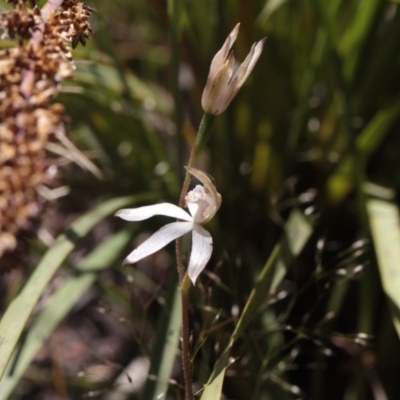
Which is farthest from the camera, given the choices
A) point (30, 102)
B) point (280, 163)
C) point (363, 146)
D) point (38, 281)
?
point (280, 163)

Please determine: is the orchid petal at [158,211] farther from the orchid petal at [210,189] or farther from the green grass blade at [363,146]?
the green grass blade at [363,146]

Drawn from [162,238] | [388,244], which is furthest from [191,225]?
[388,244]

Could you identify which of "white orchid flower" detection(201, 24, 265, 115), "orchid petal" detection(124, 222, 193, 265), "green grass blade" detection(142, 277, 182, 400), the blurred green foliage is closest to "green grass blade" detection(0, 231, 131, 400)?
the blurred green foliage

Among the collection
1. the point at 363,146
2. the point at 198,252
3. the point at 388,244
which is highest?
the point at 363,146

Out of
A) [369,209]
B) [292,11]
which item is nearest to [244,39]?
[292,11]

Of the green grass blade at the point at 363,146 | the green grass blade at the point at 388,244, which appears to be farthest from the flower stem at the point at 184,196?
the green grass blade at the point at 363,146

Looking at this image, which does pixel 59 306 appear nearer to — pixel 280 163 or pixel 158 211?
pixel 158 211

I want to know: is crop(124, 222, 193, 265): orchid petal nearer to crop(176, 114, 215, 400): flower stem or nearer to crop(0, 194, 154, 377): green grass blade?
crop(176, 114, 215, 400): flower stem

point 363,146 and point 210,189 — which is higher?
point 363,146
